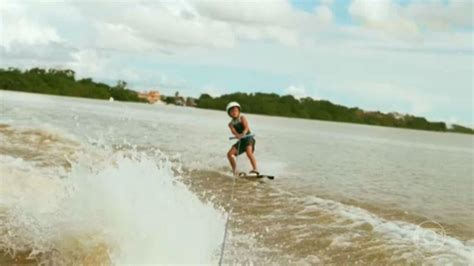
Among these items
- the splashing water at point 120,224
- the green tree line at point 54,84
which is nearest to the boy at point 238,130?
the splashing water at point 120,224

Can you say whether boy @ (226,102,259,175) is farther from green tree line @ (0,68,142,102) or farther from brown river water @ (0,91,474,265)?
green tree line @ (0,68,142,102)

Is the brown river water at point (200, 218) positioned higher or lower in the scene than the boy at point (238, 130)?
lower

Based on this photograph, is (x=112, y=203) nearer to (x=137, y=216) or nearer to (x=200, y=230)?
(x=137, y=216)

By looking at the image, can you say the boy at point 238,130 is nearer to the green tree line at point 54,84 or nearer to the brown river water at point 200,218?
the brown river water at point 200,218

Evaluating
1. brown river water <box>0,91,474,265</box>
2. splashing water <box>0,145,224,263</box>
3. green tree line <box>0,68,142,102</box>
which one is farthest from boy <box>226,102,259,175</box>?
green tree line <box>0,68,142,102</box>

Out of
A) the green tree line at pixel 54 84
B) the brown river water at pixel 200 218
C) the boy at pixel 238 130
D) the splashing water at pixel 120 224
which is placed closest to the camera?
the splashing water at pixel 120 224

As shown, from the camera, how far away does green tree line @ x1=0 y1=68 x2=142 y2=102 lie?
405 ft

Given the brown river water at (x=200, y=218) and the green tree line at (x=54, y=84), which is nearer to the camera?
the brown river water at (x=200, y=218)

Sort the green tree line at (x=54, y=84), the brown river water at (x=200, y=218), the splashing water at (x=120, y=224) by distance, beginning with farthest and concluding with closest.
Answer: the green tree line at (x=54, y=84) → the brown river water at (x=200, y=218) → the splashing water at (x=120, y=224)

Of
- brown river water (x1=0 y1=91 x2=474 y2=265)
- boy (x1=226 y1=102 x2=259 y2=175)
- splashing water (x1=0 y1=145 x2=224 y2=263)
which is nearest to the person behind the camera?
splashing water (x1=0 y1=145 x2=224 y2=263)

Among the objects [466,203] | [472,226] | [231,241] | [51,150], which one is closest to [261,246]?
[231,241]

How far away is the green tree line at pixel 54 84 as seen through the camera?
123 m

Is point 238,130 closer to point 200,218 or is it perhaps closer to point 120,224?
point 200,218

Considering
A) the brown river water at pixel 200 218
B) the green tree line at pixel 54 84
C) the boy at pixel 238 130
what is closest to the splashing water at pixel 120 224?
the brown river water at pixel 200 218
